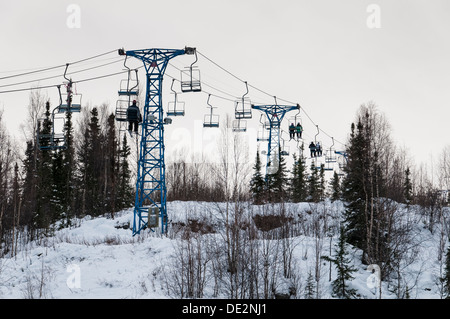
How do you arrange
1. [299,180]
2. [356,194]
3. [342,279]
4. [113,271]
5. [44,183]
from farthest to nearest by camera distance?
[299,180] → [44,183] → [356,194] → [113,271] → [342,279]

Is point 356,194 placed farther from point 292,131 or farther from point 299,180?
point 299,180

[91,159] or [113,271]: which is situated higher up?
[91,159]

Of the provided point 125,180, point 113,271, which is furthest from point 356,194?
point 125,180

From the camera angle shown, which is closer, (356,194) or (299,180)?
(356,194)

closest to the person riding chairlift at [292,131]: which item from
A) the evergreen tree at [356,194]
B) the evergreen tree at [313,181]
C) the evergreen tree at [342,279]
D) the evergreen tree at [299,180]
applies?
the evergreen tree at [356,194]

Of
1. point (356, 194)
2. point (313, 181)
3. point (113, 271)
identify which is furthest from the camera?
point (313, 181)

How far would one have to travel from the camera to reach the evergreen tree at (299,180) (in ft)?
178

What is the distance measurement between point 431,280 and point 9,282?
2138 cm

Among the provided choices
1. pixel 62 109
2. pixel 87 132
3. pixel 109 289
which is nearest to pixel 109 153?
pixel 87 132

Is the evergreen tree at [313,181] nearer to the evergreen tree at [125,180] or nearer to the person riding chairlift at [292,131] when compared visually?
the evergreen tree at [125,180]

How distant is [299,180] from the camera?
56.7m

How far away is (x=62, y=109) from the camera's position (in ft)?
51.1
